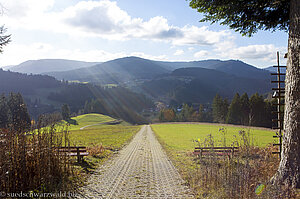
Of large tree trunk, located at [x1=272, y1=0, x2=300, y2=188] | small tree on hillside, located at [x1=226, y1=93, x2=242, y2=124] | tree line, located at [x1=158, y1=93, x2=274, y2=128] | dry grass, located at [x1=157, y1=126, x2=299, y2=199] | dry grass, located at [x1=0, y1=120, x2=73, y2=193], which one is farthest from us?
small tree on hillside, located at [x1=226, y1=93, x2=242, y2=124]

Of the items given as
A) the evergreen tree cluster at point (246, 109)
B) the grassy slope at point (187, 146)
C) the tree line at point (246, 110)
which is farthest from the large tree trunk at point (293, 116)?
the evergreen tree cluster at point (246, 109)

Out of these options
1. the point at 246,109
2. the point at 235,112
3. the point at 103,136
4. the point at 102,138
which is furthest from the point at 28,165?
the point at 235,112

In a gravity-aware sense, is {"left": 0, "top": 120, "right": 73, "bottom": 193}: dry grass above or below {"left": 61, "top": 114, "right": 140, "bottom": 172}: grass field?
above

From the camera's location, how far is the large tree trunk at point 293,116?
6.60 m

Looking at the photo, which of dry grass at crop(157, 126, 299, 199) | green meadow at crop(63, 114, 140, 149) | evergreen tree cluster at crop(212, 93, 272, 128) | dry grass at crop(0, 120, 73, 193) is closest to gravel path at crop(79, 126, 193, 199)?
dry grass at crop(157, 126, 299, 199)

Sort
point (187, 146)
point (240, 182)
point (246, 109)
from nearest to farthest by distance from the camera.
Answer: point (240, 182), point (187, 146), point (246, 109)

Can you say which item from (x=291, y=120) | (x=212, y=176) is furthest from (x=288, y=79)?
(x=212, y=176)

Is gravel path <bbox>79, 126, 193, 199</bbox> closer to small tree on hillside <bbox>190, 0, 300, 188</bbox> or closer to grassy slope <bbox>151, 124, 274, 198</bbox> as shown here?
grassy slope <bbox>151, 124, 274, 198</bbox>

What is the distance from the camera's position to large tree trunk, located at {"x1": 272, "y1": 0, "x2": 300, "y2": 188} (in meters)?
6.60

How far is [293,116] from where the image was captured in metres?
6.77

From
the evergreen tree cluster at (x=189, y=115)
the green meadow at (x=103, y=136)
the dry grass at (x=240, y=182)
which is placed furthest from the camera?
the evergreen tree cluster at (x=189, y=115)

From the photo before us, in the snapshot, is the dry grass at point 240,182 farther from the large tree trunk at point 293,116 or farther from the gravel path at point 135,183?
the gravel path at point 135,183

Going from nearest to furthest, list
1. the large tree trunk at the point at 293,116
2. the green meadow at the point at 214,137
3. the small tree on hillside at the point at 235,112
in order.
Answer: the large tree trunk at the point at 293,116 < the green meadow at the point at 214,137 < the small tree on hillside at the point at 235,112

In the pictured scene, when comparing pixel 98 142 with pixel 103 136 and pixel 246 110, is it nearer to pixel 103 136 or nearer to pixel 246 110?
pixel 103 136
